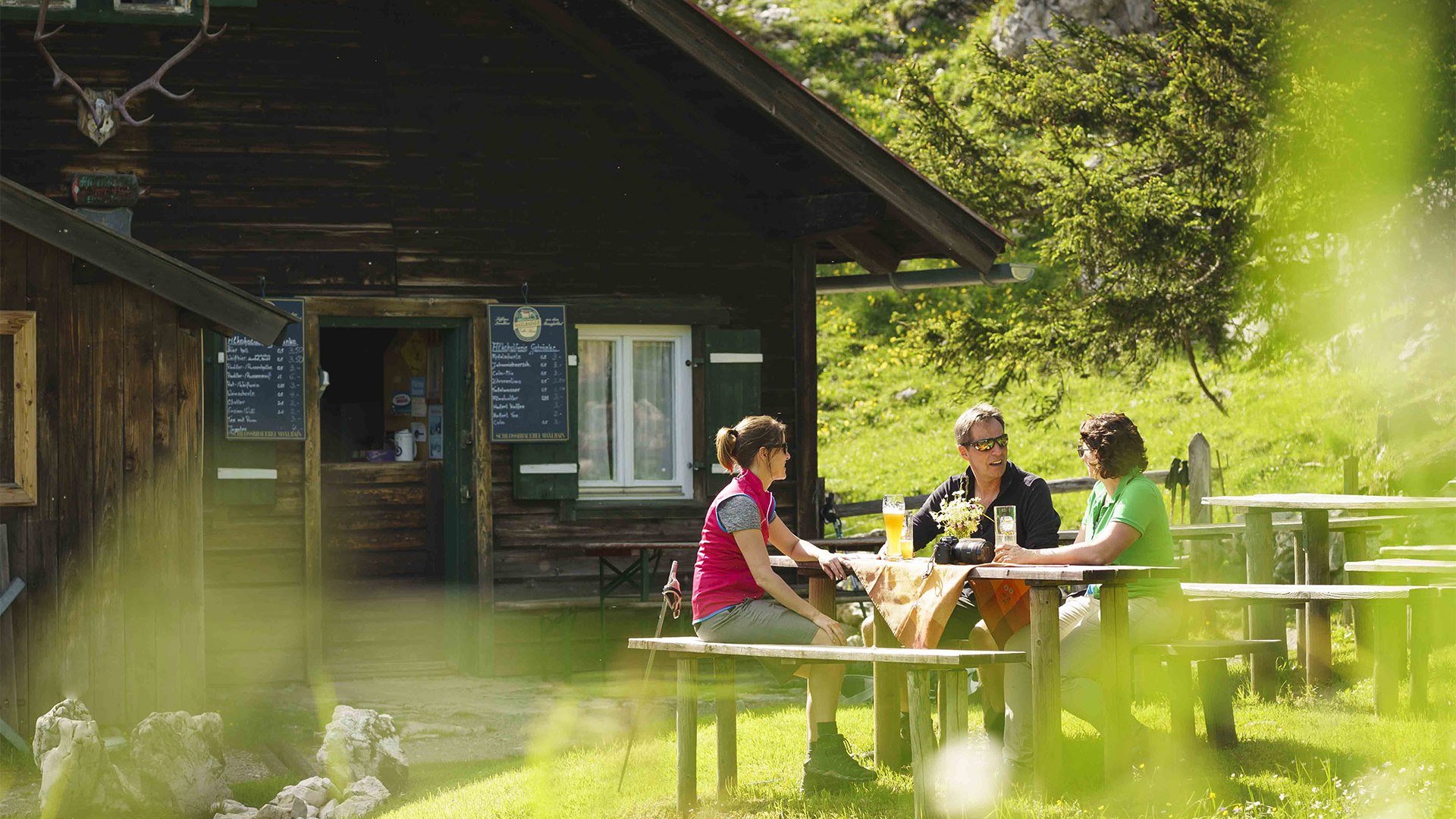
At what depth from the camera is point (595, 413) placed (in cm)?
1083

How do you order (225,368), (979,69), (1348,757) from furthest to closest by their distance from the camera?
(979,69) < (225,368) < (1348,757)

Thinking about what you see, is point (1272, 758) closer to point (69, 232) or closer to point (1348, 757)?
point (1348, 757)

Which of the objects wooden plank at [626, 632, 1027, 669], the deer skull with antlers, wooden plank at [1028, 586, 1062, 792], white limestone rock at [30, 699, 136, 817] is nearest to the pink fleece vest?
wooden plank at [626, 632, 1027, 669]

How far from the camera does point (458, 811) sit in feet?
21.0

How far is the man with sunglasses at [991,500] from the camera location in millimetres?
6180

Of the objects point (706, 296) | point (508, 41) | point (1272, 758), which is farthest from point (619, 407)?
point (1272, 758)

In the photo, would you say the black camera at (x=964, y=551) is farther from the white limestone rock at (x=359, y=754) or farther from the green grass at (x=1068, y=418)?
the green grass at (x=1068, y=418)

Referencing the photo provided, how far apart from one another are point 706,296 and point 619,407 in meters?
0.99

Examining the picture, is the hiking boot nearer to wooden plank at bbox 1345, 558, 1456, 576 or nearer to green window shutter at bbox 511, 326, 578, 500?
wooden plank at bbox 1345, 558, 1456, 576

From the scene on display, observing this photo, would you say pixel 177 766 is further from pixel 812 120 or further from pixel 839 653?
pixel 812 120

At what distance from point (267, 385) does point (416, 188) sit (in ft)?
5.38

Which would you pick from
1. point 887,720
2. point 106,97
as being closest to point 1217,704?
point 887,720

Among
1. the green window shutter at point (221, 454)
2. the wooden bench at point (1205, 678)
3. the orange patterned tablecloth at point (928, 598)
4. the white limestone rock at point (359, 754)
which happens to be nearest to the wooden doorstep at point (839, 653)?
the orange patterned tablecloth at point (928, 598)

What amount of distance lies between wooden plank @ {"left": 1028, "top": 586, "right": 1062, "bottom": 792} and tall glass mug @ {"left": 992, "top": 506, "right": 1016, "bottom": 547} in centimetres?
26
